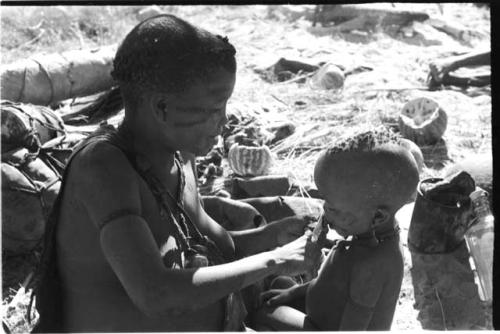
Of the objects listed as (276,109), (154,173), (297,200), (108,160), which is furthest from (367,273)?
(276,109)

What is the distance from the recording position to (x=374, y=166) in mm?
2465

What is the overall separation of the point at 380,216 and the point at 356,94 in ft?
13.3

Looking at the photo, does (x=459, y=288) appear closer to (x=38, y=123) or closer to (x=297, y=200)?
(x=297, y=200)

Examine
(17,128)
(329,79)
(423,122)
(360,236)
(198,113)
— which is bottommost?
(329,79)

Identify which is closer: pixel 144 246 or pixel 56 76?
pixel 144 246

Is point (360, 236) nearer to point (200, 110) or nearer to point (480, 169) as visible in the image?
point (200, 110)

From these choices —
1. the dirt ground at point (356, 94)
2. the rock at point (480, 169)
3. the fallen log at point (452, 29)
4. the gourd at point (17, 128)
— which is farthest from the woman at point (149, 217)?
the fallen log at point (452, 29)

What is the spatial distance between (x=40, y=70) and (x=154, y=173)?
3.74 meters

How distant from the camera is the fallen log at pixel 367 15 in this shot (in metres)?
9.03

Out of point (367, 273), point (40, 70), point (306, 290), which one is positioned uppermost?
point (367, 273)

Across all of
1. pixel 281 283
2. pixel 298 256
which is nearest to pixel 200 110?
pixel 298 256

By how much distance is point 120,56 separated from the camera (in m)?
2.19

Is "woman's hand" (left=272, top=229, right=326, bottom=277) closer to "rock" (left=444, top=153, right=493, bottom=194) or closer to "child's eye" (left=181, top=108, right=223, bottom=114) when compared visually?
"child's eye" (left=181, top=108, right=223, bottom=114)

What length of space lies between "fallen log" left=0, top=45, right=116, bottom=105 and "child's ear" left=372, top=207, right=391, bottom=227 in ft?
12.2
